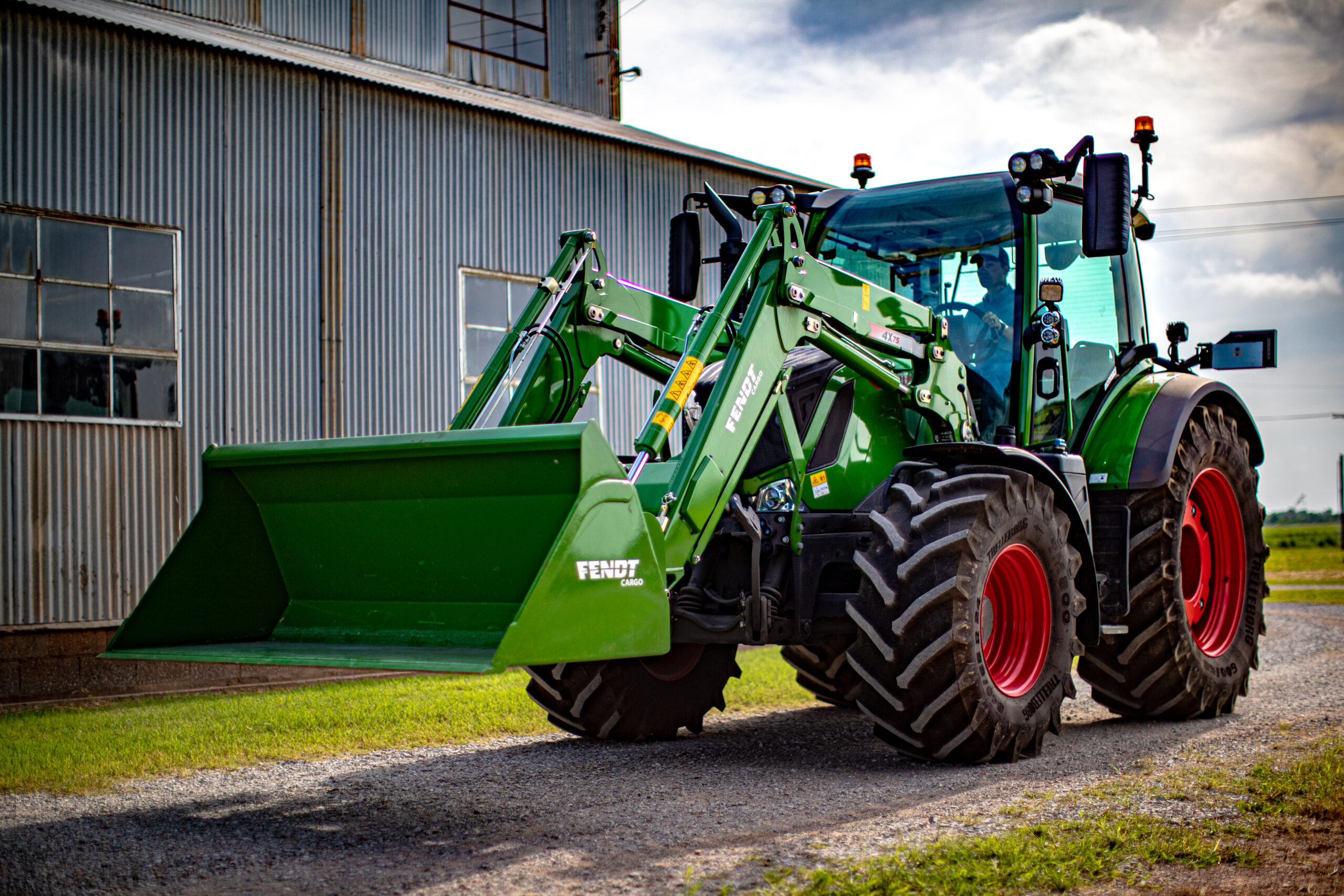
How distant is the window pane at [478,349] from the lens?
12.5m

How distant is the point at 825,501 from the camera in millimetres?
6328

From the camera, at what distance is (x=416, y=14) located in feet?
49.4

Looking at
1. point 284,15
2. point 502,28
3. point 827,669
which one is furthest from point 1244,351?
point 502,28

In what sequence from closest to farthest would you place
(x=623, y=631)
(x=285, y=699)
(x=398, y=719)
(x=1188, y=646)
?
(x=623, y=631)
(x=1188, y=646)
(x=398, y=719)
(x=285, y=699)

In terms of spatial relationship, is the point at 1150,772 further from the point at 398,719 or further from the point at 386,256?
the point at 386,256

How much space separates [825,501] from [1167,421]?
7.52ft

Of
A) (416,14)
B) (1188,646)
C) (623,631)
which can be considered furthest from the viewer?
(416,14)

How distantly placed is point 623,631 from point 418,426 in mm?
7686

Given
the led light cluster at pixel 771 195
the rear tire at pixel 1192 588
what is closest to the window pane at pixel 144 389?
the led light cluster at pixel 771 195

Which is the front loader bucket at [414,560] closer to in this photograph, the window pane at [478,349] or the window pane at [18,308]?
the window pane at [18,308]

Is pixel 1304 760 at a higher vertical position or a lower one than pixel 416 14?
lower

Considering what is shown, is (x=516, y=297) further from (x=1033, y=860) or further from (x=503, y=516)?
(x=1033, y=860)

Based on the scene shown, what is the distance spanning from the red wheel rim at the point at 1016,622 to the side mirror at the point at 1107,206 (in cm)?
162

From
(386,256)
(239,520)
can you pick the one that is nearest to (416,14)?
(386,256)
